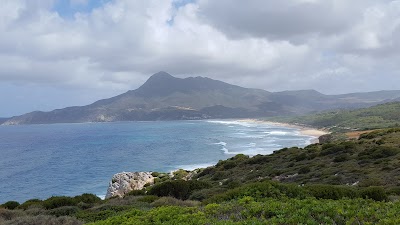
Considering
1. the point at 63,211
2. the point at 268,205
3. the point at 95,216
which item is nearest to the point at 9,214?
the point at 63,211

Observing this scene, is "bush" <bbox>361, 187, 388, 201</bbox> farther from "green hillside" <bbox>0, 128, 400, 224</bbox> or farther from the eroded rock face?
the eroded rock face

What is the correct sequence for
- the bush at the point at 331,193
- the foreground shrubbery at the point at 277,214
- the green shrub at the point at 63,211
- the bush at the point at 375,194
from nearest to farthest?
the foreground shrubbery at the point at 277,214
the bush at the point at 375,194
the bush at the point at 331,193
the green shrub at the point at 63,211

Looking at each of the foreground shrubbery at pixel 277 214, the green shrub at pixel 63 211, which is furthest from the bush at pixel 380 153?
the green shrub at pixel 63 211

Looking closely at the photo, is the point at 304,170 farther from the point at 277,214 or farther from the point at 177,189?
the point at 277,214

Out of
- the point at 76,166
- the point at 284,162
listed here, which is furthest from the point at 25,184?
the point at 284,162

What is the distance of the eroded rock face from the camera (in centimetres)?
4284

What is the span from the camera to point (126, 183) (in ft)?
145

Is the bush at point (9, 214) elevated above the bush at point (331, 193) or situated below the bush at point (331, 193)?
below

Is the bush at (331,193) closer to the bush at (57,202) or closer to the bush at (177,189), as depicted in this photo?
the bush at (177,189)

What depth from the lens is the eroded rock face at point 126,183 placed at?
42.8 metres

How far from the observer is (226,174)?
38312 millimetres

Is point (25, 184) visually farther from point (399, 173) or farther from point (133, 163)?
point (399, 173)

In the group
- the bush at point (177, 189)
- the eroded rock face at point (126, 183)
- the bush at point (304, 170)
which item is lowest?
the eroded rock face at point (126, 183)

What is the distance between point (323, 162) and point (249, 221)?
27.4 metres
